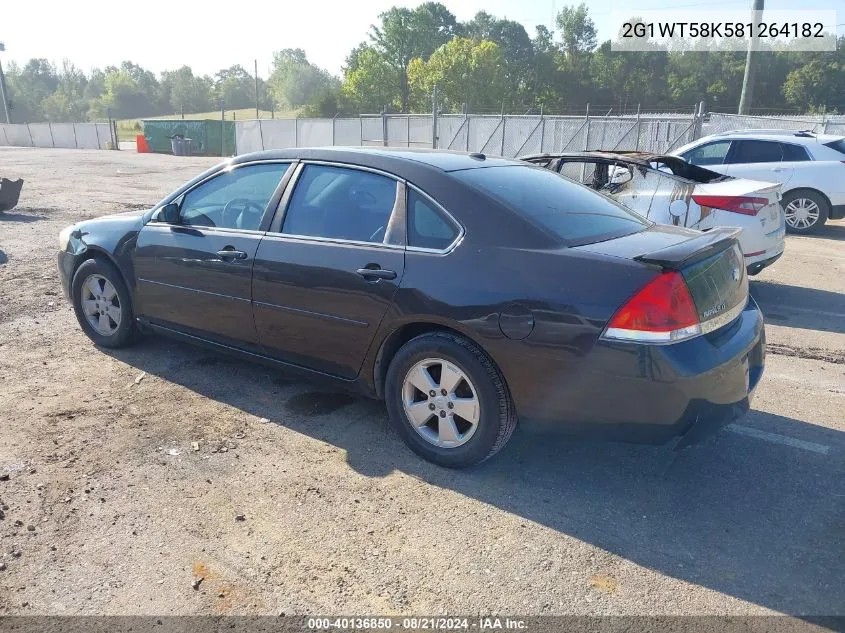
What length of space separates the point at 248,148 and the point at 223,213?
34.4m

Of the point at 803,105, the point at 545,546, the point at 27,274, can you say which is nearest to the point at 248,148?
the point at 27,274

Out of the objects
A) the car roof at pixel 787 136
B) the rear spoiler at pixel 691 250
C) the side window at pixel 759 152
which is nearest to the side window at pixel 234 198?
Result: the rear spoiler at pixel 691 250

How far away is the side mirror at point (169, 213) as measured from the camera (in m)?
4.53

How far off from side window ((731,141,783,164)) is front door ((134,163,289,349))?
9.85 metres

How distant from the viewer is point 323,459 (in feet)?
11.7

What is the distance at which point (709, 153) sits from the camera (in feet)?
37.9

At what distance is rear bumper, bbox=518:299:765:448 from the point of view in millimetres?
2846

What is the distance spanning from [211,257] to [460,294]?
1.89 meters

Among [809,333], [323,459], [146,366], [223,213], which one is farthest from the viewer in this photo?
[809,333]

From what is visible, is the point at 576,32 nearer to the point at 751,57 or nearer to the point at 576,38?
the point at 576,38

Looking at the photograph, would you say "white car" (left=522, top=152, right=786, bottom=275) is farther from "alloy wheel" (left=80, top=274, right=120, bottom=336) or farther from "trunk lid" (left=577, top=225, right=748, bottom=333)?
"alloy wheel" (left=80, top=274, right=120, bottom=336)

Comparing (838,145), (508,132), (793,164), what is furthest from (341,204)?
(508,132)

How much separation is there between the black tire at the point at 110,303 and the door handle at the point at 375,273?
2308 millimetres

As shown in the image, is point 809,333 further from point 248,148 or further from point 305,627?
point 248,148
